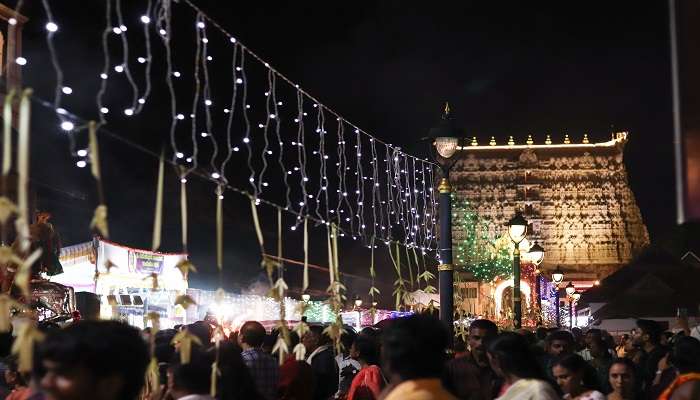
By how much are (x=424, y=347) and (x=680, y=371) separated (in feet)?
10.8

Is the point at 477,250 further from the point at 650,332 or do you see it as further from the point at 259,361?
the point at 259,361

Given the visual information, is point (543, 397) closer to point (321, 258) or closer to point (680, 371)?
point (680, 371)

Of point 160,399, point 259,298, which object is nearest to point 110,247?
point 259,298

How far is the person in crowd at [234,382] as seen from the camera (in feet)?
16.4

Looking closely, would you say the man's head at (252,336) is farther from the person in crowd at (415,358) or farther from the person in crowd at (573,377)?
the person in crowd at (415,358)

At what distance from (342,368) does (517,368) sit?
536 cm

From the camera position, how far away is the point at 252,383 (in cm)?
510

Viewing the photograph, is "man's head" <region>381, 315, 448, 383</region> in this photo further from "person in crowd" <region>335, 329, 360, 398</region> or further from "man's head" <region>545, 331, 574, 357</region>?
"person in crowd" <region>335, 329, 360, 398</region>

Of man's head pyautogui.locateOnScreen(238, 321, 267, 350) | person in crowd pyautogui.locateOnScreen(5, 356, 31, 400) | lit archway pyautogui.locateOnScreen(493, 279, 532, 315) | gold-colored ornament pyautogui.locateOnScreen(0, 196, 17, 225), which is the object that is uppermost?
lit archway pyautogui.locateOnScreen(493, 279, 532, 315)

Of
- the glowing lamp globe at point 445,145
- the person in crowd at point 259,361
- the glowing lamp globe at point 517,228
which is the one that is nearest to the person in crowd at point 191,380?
the person in crowd at point 259,361

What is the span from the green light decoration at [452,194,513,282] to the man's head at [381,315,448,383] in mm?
40975

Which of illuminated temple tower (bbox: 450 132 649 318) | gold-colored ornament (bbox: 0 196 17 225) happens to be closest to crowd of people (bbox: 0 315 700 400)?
gold-colored ornament (bbox: 0 196 17 225)

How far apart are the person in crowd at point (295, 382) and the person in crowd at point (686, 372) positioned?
284 cm

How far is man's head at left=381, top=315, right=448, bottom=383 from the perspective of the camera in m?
4.20
